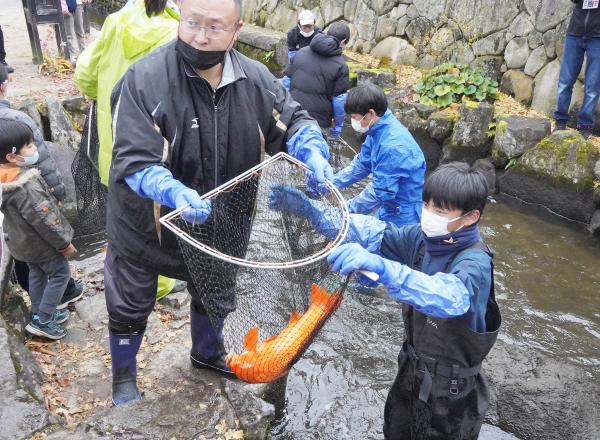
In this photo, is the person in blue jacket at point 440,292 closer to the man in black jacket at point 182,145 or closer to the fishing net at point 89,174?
the man in black jacket at point 182,145

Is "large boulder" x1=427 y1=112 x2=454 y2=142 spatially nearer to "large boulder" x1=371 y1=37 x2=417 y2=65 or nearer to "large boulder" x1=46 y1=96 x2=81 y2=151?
"large boulder" x1=371 y1=37 x2=417 y2=65

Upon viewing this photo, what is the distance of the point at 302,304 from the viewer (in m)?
3.06

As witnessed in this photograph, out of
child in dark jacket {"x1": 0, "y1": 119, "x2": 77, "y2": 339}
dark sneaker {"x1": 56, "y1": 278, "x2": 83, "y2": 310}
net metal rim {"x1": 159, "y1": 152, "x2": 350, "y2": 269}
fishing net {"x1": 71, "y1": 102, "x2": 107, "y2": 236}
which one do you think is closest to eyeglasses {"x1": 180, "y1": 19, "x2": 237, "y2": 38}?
net metal rim {"x1": 159, "y1": 152, "x2": 350, "y2": 269}

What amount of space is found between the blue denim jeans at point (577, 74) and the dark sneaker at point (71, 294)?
243 inches

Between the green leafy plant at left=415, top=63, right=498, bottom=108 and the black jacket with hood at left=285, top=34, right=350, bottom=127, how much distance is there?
1.83 meters

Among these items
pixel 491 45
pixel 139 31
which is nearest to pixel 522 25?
pixel 491 45

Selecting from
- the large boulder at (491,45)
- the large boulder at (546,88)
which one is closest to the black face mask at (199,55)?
the large boulder at (546,88)

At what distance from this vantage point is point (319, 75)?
710 cm

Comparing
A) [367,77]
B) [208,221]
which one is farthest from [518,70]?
[208,221]

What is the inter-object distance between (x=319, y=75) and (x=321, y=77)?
3 centimetres

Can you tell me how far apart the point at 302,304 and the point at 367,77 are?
269 inches

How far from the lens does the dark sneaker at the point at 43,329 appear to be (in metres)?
4.09

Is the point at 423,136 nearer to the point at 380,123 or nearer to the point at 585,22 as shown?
the point at 585,22

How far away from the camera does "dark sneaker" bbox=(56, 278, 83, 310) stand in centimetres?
445
